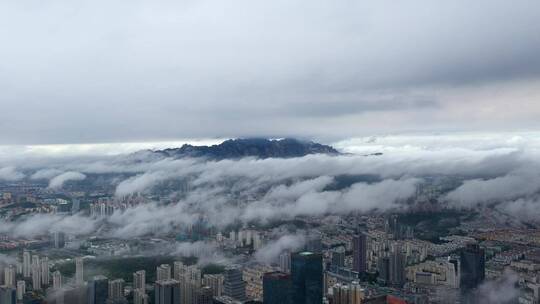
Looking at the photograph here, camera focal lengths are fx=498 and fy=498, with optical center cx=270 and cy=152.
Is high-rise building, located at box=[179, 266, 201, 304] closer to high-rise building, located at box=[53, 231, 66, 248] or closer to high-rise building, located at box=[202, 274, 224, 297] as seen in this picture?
high-rise building, located at box=[202, 274, 224, 297]

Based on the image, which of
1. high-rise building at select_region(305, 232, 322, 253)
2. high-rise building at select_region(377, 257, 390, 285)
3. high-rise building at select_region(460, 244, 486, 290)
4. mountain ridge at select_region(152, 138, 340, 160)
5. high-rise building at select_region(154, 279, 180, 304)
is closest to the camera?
high-rise building at select_region(154, 279, 180, 304)

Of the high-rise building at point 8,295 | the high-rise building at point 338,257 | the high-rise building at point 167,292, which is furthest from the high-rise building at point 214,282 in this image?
the high-rise building at point 8,295

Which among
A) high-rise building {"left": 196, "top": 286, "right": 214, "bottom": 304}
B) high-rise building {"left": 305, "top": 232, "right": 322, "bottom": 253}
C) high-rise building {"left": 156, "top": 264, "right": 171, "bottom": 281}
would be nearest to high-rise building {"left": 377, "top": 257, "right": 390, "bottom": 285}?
high-rise building {"left": 305, "top": 232, "right": 322, "bottom": 253}

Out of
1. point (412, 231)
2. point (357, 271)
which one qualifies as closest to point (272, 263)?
point (357, 271)

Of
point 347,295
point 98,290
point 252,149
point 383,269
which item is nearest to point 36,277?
point 98,290

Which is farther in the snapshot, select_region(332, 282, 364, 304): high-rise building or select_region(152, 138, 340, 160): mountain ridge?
select_region(152, 138, 340, 160): mountain ridge

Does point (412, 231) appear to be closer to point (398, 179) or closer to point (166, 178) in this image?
point (398, 179)

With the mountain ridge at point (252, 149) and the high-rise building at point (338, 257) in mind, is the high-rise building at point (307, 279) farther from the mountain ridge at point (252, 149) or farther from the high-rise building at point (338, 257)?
the mountain ridge at point (252, 149)
